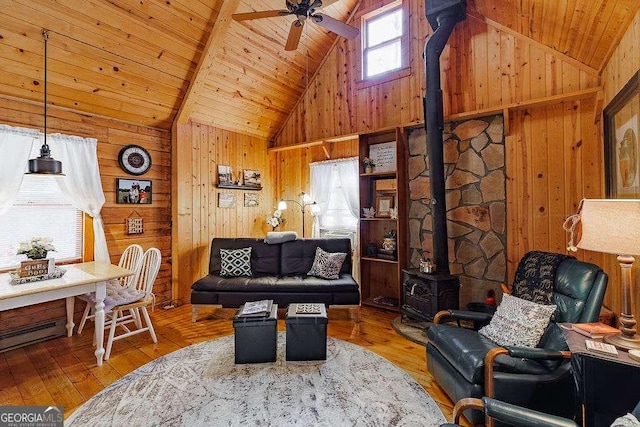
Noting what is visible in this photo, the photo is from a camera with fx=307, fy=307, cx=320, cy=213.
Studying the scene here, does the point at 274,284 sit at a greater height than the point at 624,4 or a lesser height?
lesser

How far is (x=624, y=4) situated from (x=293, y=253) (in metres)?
3.82

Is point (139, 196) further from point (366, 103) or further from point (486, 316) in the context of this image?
point (486, 316)

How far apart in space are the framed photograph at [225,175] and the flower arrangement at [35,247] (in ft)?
7.73

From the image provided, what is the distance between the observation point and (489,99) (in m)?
3.70

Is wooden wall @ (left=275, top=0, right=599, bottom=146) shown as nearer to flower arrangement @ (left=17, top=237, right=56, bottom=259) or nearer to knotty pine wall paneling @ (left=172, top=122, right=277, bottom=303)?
knotty pine wall paneling @ (left=172, top=122, right=277, bottom=303)

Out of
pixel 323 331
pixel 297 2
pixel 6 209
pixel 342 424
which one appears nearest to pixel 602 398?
pixel 342 424

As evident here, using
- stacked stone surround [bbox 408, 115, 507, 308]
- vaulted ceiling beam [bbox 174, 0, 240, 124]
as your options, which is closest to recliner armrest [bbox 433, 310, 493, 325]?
stacked stone surround [bbox 408, 115, 507, 308]

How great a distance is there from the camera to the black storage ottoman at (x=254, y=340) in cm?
266

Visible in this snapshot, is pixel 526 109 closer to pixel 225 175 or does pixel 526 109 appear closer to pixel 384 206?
pixel 384 206

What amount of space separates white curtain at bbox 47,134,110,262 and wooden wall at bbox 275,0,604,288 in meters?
3.90

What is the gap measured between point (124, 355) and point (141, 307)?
445 mm

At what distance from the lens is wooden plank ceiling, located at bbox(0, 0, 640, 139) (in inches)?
108

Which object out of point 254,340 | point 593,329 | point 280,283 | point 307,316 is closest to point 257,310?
point 254,340

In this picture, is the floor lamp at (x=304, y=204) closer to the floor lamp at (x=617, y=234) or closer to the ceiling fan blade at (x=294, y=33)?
the ceiling fan blade at (x=294, y=33)
